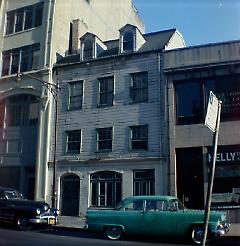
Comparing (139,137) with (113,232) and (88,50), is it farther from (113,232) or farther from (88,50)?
(113,232)

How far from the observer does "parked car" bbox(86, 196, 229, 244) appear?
46.8 ft

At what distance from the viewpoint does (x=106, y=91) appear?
84.8 ft

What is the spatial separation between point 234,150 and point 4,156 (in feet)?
52.2

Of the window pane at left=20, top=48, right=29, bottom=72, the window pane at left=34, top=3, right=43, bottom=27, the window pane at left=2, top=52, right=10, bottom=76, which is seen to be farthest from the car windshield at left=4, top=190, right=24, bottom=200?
the window pane at left=34, top=3, right=43, bottom=27

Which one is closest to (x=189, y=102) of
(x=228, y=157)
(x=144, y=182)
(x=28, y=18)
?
(x=228, y=157)

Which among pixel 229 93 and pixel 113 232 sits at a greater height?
pixel 229 93

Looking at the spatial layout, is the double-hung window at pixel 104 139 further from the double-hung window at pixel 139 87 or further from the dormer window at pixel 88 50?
the dormer window at pixel 88 50

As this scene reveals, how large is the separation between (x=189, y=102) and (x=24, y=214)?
36.7 feet

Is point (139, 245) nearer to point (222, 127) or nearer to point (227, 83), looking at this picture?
point (222, 127)

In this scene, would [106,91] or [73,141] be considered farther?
[73,141]

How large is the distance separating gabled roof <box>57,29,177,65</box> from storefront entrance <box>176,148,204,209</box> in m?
6.62

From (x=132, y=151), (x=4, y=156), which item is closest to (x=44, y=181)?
(x=4, y=156)

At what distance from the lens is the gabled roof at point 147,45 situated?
25500mm

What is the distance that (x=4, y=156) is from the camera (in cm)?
2866
